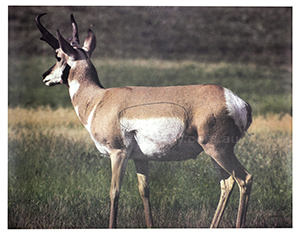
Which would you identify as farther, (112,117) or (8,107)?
(8,107)

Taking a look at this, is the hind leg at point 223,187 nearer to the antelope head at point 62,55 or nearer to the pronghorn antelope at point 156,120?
the pronghorn antelope at point 156,120

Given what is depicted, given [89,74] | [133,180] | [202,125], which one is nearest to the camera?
[202,125]

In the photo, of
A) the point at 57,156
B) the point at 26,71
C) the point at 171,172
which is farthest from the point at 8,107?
the point at 171,172

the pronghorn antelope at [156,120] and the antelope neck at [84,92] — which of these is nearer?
the pronghorn antelope at [156,120]

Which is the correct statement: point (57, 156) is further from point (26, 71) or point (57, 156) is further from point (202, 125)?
point (202, 125)

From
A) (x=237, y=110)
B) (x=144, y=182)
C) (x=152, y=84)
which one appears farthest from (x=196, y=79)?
(x=144, y=182)

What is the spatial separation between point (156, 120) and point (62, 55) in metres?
1.16

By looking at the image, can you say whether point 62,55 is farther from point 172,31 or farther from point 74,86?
point 172,31

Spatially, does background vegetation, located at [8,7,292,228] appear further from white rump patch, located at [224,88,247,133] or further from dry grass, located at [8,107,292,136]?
white rump patch, located at [224,88,247,133]

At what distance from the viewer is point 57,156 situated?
14.1ft

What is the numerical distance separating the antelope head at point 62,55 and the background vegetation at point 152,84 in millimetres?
215

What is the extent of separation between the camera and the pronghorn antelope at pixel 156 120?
3.63 m

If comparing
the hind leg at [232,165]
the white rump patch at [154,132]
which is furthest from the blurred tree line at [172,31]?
the hind leg at [232,165]

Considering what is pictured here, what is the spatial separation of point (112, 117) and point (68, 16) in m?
1.36
